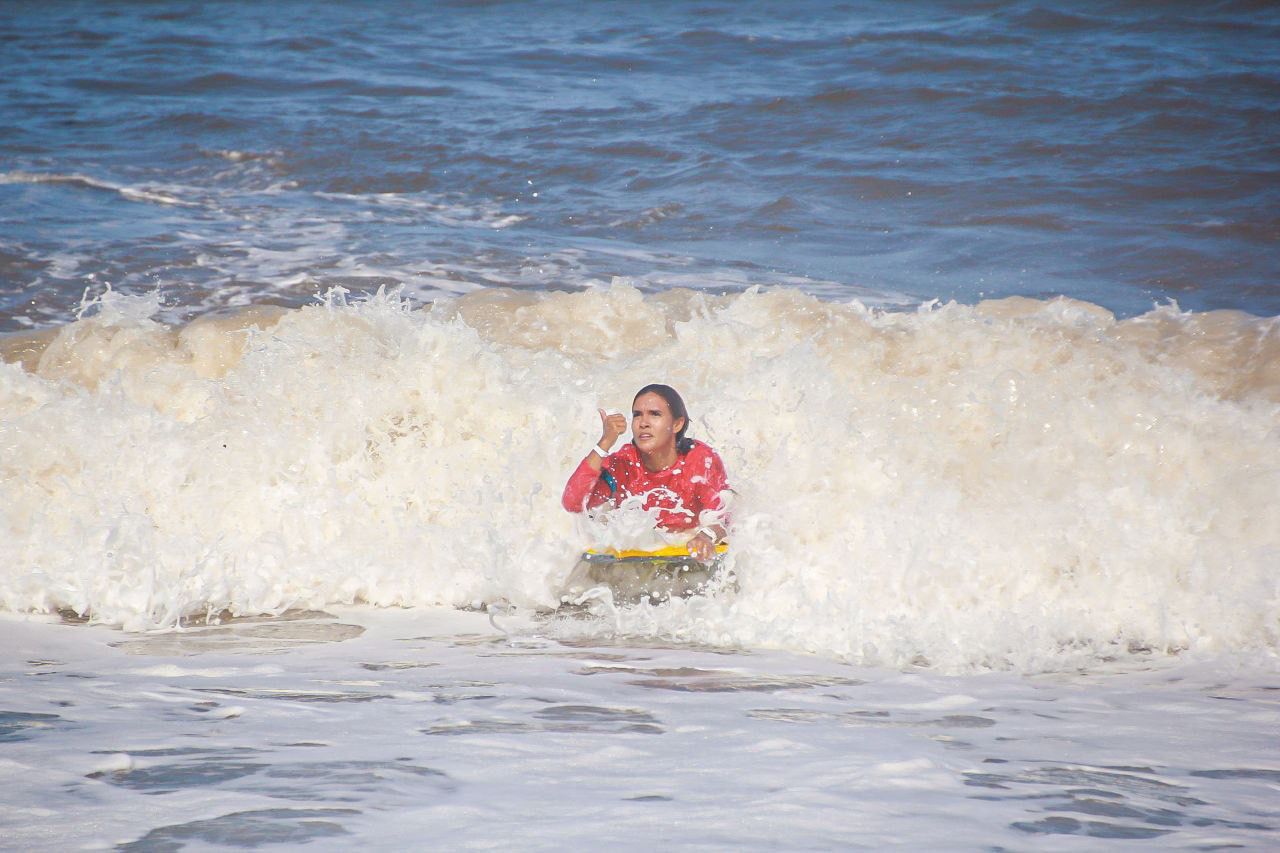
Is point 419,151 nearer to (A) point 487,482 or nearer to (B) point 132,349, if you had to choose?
(B) point 132,349

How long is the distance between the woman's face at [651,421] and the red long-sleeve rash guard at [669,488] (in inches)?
6.6

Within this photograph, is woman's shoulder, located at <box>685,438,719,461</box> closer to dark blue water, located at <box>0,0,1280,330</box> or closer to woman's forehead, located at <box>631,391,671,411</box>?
woman's forehead, located at <box>631,391,671,411</box>

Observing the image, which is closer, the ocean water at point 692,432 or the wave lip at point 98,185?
the ocean water at point 692,432

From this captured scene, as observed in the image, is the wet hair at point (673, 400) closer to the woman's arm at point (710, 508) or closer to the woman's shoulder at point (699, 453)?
the woman's shoulder at point (699, 453)

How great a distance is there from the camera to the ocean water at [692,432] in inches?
135

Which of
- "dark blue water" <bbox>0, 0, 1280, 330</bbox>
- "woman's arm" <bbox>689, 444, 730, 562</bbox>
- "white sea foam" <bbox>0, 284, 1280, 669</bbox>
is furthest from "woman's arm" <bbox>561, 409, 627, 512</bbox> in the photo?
"dark blue water" <bbox>0, 0, 1280, 330</bbox>

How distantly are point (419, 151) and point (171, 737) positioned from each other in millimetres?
10843

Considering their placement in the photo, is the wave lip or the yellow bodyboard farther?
the wave lip

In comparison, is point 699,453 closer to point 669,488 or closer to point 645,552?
point 669,488

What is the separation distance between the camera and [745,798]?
3221 mm

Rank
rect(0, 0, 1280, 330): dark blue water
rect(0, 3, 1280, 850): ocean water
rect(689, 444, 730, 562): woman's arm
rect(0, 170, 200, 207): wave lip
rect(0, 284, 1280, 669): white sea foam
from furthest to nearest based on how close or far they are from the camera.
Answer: rect(0, 170, 200, 207): wave lip
rect(0, 0, 1280, 330): dark blue water
rect(0, 284, 1280, 669): white sea foam
rect(689, 444, 730, 562): woman's arm
rect(0, 3, 1280, 850): ocean water

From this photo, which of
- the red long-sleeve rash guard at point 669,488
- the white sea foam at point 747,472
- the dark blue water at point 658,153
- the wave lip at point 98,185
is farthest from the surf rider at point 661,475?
the wave lip at point 98,185

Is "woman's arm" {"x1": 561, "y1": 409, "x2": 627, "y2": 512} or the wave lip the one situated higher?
the wave lip

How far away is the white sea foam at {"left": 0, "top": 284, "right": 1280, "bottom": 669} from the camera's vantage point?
572 cm
